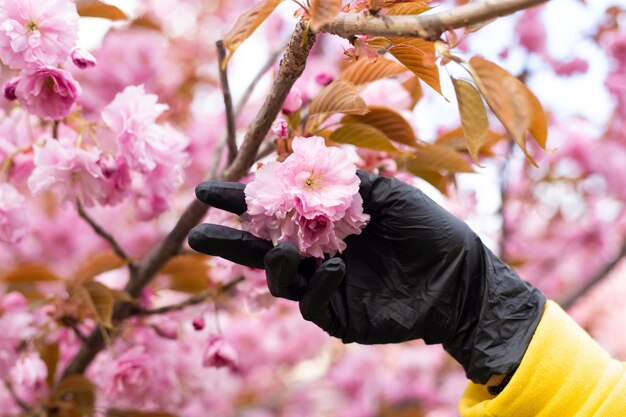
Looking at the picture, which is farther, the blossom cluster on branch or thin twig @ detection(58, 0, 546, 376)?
the blossom cluster on branch

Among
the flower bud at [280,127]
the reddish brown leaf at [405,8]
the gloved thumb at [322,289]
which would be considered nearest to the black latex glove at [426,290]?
the gloved thumb at [322,289]

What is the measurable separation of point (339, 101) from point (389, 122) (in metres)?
0.17

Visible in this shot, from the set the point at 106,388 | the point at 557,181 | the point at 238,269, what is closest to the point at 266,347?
the point at 557,181

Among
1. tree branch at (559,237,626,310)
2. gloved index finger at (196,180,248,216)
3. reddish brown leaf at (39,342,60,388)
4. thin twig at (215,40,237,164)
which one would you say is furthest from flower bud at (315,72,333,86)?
tree branch at (559,237,626,310)

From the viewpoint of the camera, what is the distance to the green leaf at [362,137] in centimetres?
98

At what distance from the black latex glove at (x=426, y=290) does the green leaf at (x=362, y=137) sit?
80 mm

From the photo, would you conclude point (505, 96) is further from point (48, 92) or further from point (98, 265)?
point (98, 265)

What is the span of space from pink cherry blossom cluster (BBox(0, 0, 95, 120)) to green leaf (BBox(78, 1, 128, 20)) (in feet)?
0.51

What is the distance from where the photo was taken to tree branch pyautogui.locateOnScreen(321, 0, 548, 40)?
23.8 inches

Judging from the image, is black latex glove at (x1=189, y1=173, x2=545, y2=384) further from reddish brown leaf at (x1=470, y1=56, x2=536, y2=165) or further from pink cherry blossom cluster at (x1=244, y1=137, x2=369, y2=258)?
reddish brown leaf at (x1=470, y1=56, x2=536, y2=165)

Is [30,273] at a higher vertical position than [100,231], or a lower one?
lower

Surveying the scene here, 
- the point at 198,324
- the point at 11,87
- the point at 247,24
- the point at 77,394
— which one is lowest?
the point at 77,394

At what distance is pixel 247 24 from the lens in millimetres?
751

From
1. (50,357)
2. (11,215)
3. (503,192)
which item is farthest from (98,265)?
(503,192)
